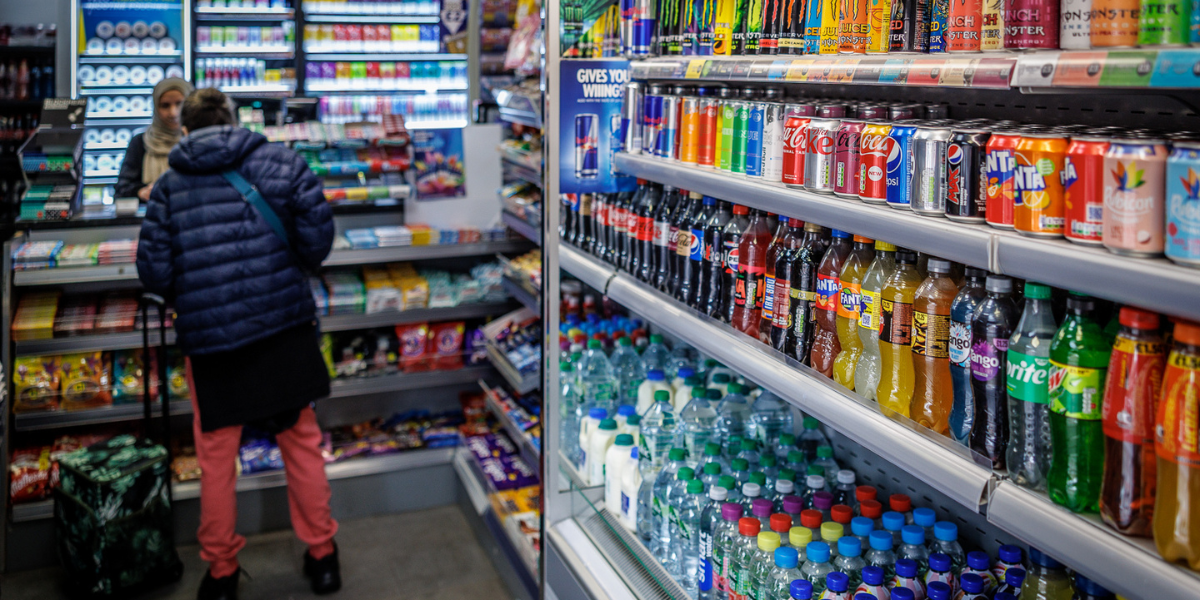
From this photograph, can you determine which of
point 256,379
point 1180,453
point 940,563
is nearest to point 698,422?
point 940,563

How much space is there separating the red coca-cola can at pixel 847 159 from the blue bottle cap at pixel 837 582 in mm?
719

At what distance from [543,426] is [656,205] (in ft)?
3.06

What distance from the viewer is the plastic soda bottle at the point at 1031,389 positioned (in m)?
1.34

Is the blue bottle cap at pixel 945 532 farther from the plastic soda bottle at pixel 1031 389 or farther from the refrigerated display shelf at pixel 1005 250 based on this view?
the refrigerated display shelf at pixel 1005 250

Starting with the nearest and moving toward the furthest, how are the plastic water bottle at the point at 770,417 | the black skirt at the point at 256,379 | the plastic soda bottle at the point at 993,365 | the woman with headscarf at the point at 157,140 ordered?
the plastic soda bottle at the point at 993,365
the plastic water bottle at the point at 770,417
the black skirt at the point at 256,379
the woman with headscarf at the point at 157,140

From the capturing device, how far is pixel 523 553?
3.72 metres

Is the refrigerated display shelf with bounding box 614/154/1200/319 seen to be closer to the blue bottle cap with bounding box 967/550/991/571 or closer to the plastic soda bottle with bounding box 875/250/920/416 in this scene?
the plastic soda bottle with bounding box 875/250/920/416

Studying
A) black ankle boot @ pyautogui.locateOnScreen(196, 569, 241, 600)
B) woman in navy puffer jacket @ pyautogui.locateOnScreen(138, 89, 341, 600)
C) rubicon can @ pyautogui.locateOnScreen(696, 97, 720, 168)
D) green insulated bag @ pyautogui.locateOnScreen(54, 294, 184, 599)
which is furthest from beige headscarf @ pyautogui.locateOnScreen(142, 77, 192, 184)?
rubicon can @ pyautogui.locateOnScreen(696, 97, 720, 168)

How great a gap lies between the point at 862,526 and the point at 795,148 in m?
0.79

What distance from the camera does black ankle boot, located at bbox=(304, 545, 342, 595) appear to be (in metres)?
3.91

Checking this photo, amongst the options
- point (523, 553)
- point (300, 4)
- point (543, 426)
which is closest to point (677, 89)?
point (543, 426)

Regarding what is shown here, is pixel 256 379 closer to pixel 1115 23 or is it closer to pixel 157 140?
pixel 157 140

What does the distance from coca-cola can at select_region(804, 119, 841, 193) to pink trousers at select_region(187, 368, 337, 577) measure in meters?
2.63

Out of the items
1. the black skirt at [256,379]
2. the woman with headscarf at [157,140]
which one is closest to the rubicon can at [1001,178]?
the black skirt at [256,379]
